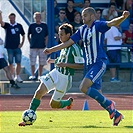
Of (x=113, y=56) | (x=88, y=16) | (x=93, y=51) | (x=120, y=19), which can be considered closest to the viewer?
(x=120, y=19)

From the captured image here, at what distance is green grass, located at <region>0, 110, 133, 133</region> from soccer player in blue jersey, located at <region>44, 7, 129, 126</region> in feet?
1.46

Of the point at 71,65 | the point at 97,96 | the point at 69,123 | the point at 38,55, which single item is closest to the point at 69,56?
the point at 71,65

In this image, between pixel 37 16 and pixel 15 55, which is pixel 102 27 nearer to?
pixel 37 16

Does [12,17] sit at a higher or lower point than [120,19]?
lower

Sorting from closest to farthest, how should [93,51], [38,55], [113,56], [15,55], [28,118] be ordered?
[28,118] → [93,51] → [15,55] → [38,55] → [113,56]

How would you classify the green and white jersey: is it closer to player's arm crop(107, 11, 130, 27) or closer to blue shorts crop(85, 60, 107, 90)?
blue shorts crop(85, 60, 107, 90)

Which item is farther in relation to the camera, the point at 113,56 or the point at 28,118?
the point at 113,56

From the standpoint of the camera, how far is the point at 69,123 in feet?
40.6

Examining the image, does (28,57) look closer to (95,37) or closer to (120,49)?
(120,49)

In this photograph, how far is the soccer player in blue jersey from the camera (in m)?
12.0

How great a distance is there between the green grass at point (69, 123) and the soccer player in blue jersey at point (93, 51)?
1.46ft

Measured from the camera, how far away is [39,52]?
22891mm

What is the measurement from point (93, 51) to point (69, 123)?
4.56ft

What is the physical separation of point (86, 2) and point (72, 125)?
41.3 ft
